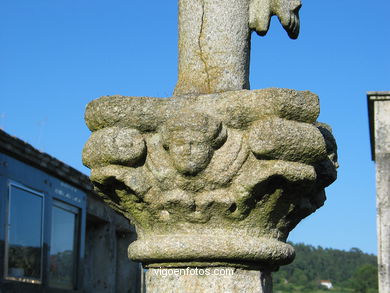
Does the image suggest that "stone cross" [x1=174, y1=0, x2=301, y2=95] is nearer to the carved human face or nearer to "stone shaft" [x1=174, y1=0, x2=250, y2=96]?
"stone shaft" [x1=174, y1=0, x2=250, y2=96]

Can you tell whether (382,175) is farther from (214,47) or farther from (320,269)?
(320,269)

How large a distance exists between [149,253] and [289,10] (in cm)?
130

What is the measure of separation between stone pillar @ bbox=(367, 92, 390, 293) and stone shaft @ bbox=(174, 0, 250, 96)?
816cm

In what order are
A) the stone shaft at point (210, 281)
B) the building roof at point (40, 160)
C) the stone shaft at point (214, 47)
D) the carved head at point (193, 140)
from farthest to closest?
the building roof at point (40, 160) < the stone shaft at point (214, 47) < the stone shaft at point (210, 281) < the carved head at point (193, 140)

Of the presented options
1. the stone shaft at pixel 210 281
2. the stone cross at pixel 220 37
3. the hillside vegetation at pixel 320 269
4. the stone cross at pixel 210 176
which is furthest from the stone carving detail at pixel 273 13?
the hillside vegetation at pixel 320 269

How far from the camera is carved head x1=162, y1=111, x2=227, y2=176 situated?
268cm

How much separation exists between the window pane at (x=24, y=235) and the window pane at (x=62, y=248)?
0.72 metres

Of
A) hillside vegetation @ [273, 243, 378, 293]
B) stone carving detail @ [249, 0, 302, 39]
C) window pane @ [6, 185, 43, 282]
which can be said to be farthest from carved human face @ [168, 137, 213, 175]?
hillside vegetation @ [273, 243, 378, 293]

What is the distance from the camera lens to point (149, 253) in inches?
113

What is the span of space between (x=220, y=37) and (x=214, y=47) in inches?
2.1

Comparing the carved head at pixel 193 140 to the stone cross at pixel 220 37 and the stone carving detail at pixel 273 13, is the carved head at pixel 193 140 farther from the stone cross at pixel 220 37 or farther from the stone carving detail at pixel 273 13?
the stone carving detail at pixel 273 13

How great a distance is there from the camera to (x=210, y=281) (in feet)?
9.28

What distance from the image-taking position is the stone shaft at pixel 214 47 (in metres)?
3.12

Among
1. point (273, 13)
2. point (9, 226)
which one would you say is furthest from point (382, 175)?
point (273, 13)
